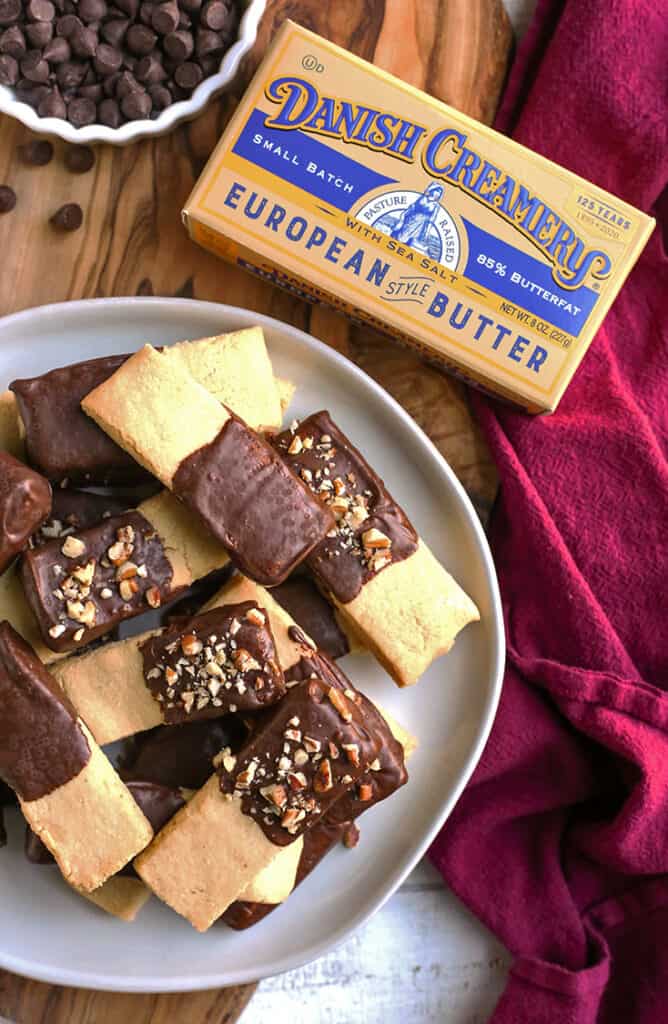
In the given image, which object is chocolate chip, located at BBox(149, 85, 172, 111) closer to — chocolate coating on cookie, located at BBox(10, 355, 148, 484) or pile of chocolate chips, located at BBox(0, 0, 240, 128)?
pile of chocolate chips, located at BBox(0, 0, 240, 128)

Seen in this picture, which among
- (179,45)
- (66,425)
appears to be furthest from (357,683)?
(179,45)

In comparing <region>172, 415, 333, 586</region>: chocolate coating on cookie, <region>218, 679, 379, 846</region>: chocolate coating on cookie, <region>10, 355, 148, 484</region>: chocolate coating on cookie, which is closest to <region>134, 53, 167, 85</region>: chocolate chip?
<region>10, 355, 148, 484</region>: chocolate coating on cookie

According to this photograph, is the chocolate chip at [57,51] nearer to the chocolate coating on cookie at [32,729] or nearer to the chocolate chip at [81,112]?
the chocolate chip at [81,112]

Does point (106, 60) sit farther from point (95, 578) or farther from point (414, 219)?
point (95, 578)

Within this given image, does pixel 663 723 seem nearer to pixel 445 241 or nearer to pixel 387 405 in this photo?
pixel 387 405

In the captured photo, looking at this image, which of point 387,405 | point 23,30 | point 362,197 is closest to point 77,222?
point 23,30

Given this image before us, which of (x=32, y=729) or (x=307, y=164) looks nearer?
(x=32, y=729)

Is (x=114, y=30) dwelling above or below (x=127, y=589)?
above
